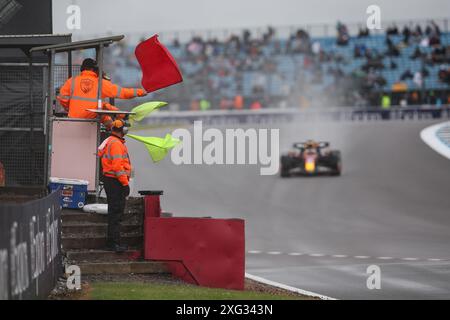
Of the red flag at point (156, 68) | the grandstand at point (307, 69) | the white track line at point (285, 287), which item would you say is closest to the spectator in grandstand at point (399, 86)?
the grandstand at point (307, 69)

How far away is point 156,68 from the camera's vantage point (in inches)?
534

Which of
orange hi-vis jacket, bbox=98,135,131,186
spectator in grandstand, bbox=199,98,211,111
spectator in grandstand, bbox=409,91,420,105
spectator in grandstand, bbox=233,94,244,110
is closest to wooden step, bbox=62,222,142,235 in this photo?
orange hi-vis jacket, bbox=98,135,131,186

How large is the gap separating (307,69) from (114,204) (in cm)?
3946

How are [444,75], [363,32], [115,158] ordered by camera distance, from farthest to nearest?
[363,32] → [444,75] → [115,158]

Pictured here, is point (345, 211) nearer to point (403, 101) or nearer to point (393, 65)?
point (403, 101)

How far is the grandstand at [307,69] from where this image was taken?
160 ft

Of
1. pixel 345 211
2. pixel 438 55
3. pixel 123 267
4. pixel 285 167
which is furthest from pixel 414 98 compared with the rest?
pixel 123 267

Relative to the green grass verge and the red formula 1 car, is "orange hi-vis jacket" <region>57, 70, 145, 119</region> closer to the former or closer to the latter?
the green grass verge

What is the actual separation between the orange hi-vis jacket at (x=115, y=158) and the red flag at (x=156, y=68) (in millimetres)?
1075

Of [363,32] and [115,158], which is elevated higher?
[363,32]

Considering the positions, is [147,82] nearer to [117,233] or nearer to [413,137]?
[117,233]

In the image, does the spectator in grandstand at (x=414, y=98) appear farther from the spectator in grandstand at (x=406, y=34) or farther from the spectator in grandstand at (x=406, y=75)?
the spectator in grandstand at (x=406, y=34)

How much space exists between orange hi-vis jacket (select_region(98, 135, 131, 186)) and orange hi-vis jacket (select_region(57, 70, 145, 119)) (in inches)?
36.6

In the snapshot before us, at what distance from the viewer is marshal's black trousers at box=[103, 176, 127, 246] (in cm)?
1279
